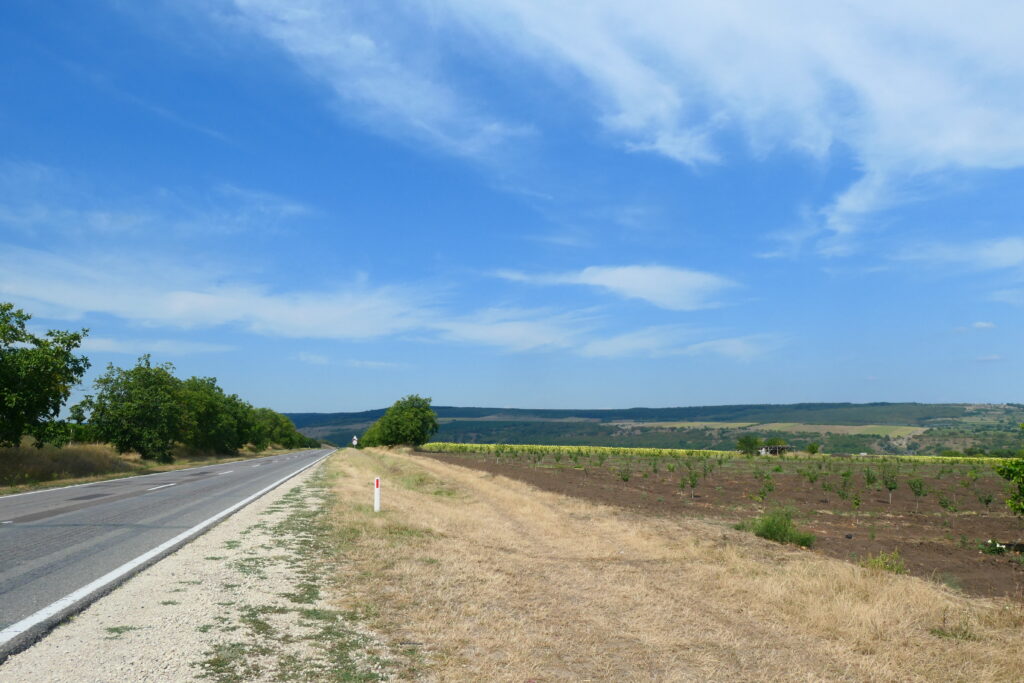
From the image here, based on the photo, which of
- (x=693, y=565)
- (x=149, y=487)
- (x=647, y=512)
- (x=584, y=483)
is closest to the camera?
(x=693, y=565)

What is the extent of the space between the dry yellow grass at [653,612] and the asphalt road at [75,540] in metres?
3.03

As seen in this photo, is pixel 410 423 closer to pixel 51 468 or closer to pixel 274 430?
pixel 51 468

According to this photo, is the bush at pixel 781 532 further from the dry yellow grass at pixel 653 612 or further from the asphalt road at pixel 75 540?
the asphalt road at pixel 75 540

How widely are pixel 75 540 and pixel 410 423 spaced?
74.1 m

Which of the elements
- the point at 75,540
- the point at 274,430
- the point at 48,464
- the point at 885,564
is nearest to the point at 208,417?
the point at 48,464

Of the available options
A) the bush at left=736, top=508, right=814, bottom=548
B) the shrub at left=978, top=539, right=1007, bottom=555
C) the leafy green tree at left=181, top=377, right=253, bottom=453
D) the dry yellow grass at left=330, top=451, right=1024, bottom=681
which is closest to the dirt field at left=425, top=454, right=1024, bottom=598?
the shrub at left=978, top=539, right=1007, bottom=555

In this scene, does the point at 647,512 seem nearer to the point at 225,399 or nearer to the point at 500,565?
the point at 500,565

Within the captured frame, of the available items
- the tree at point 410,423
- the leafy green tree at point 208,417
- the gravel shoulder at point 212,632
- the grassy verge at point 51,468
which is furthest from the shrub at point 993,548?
the tree at point 410,423

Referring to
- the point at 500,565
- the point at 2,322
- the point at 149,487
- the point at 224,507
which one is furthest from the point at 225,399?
the point at 500,565

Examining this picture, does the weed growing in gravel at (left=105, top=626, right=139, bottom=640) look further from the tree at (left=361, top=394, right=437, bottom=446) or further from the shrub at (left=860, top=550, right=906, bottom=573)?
the tree at (left=361, top=394, right=437, bottom=446)

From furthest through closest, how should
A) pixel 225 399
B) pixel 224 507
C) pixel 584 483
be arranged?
pixel 225 399, pixel 584 483, pixel 224 507

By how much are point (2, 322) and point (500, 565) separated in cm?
2758

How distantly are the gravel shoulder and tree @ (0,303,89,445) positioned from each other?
22.8 meters

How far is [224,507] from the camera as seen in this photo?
16.4 meters
